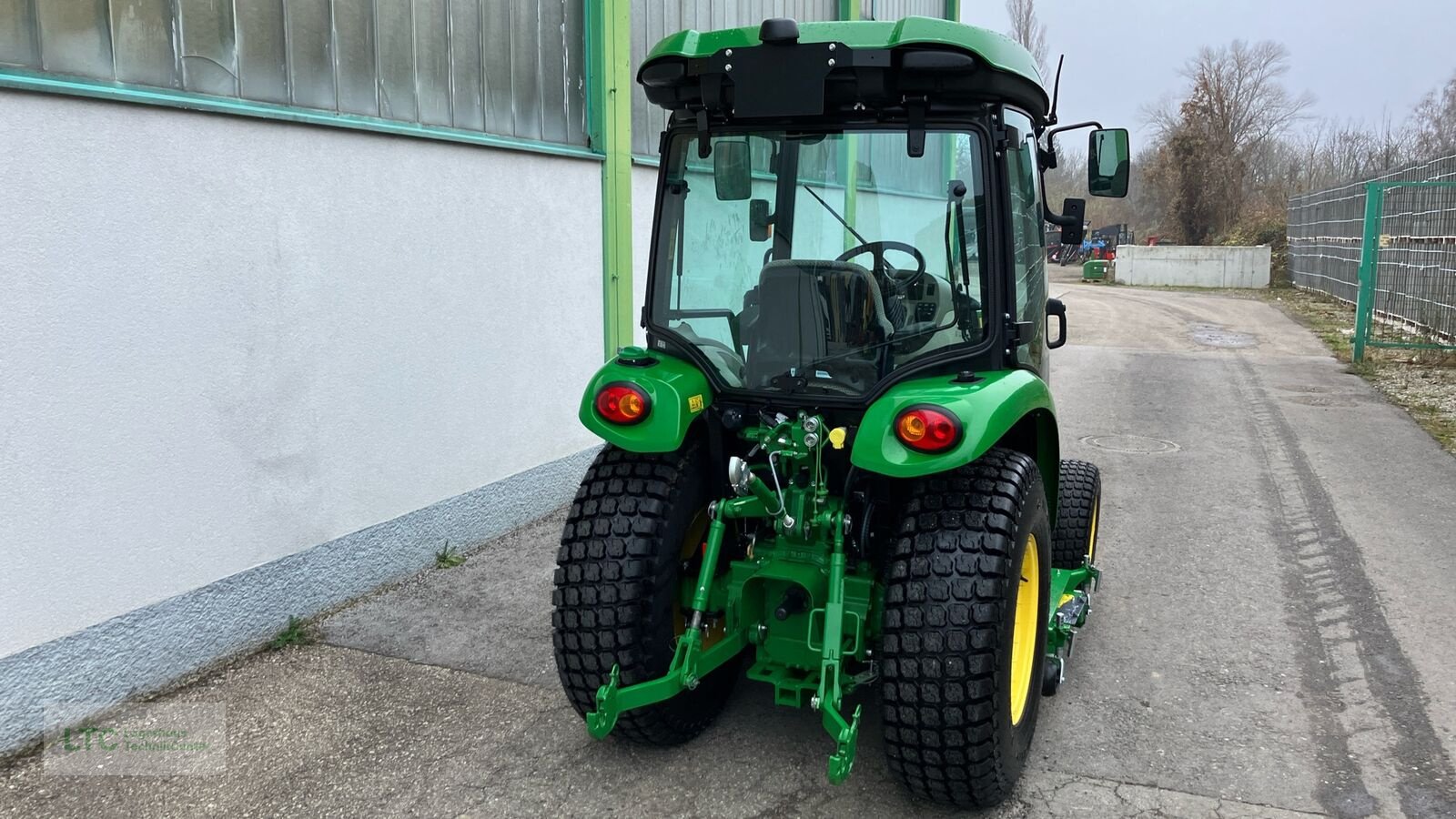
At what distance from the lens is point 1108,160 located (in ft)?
12.0

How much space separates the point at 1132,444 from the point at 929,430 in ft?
19.4

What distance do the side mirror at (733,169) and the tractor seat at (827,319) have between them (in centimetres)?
32

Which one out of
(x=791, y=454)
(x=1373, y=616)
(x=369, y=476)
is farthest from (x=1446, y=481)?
(x=369, y=476)

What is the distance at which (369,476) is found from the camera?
4.70 m

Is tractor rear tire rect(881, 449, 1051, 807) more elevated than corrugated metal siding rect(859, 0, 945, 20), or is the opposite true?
corrugated metal siding rect(859, 0, 945, 20)

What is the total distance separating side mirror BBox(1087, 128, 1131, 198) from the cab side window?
196 mm

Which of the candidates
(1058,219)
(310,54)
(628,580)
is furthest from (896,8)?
(628,580)

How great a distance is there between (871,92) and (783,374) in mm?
894

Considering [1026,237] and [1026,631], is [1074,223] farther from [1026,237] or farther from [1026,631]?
[1026,631]

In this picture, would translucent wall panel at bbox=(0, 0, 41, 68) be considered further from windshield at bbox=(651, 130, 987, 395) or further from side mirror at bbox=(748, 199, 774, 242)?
side mirror at bbox=(748, 199, 774, 242)

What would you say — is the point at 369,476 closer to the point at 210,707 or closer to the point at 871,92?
the point at 210,707

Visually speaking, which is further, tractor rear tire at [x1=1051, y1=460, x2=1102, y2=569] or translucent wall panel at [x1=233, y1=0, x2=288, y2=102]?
tractor rear tire at [x1=1051, y1=460, x2=1102, y2=569]

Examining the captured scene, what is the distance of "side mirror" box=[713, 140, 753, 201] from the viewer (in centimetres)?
344

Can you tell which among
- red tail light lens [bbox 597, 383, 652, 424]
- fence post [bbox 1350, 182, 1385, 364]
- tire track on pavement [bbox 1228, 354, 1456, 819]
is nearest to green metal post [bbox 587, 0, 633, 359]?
red tail light lens [bbox 597, 383, 652, 424]
